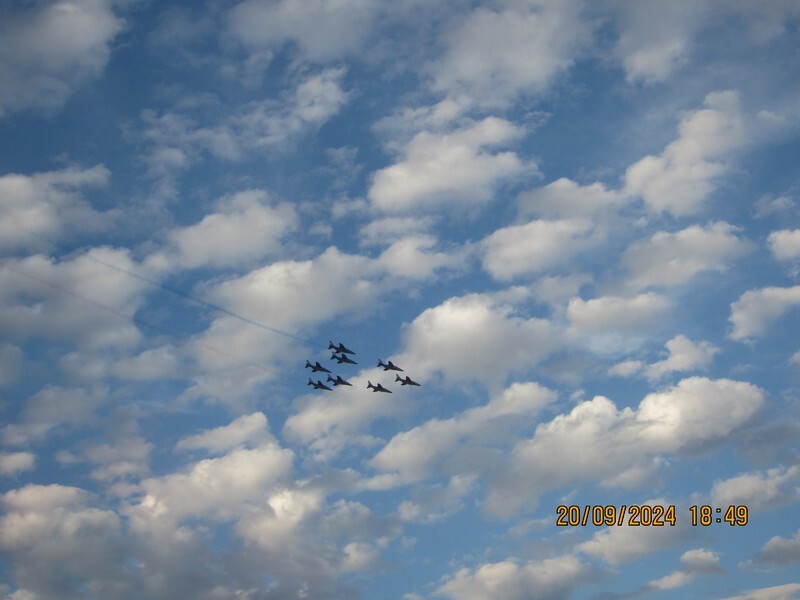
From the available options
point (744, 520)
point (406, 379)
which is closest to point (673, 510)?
point (744, 520)

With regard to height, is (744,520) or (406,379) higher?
(406,379)

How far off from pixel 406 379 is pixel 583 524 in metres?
53.5

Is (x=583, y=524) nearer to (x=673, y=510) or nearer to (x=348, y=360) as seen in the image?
(x=673, y=510)

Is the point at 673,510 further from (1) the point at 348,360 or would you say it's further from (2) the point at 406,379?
(1) the point at 348,360

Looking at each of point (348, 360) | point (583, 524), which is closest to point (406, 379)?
point (348, 360)

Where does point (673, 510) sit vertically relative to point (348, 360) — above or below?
below

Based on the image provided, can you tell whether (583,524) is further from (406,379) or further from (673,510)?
(406,379)

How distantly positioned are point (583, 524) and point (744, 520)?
99.6ft

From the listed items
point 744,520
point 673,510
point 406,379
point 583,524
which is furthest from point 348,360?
point 744,520

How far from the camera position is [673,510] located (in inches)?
5886

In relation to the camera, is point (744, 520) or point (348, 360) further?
point (348, 360)

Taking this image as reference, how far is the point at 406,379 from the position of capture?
611ft

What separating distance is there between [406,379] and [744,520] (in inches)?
2984

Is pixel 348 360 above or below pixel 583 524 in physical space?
above
